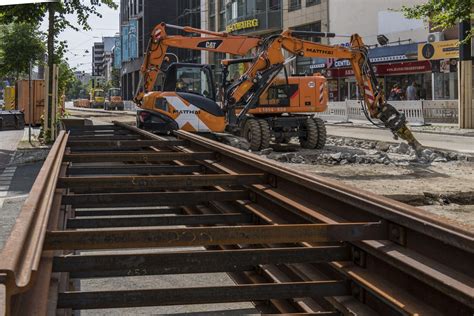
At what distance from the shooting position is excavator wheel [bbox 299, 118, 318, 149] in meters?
17.6

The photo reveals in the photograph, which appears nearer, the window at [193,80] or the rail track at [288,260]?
the rail track at [288,260]

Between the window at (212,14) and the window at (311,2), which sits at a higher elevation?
the window at (212,14)

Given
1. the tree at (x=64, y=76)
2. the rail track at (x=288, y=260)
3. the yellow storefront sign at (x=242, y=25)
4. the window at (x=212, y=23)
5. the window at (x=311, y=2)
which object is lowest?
the rail track at (x=288, y=260)

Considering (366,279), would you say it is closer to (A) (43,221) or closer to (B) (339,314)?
(B) (339,314)

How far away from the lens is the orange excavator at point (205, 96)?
49.4 ft

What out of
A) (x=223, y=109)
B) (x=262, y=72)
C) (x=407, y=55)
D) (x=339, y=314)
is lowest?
(x=339, y=314)

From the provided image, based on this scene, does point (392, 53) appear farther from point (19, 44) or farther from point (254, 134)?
point (254, 134)

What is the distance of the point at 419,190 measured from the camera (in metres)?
10.1

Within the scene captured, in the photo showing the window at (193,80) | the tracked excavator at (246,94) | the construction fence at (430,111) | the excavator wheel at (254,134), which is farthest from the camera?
the construction fence at (430,111)

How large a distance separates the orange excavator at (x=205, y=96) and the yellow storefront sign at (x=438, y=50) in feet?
54.7

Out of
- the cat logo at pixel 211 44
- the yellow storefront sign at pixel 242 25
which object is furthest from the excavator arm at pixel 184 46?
the yellow storefront sign at pixel 242 25

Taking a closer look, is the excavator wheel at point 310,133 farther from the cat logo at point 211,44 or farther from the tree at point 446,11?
the tree at point 446,11

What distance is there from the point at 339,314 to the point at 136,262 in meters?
1.18

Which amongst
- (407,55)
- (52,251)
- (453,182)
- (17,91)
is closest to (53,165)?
(52,251)
